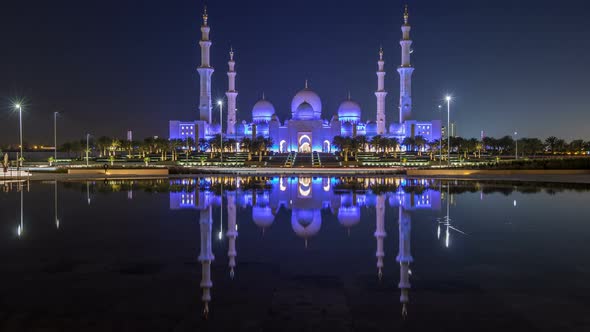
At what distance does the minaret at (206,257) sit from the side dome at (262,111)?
60.4 m

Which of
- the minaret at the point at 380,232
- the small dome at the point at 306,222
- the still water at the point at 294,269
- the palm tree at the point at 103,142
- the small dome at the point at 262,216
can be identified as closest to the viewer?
the still water at the point at 294,269

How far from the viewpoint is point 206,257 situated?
698 cm

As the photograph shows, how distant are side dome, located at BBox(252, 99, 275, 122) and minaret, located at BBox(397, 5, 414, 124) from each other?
754 inches

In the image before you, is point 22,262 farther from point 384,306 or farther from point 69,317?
point 384,306

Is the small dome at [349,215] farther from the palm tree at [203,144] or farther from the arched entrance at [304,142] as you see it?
the arched entrance at [304,142]

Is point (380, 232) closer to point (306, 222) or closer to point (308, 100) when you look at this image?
point (306, 222)

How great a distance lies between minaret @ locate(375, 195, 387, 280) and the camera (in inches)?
260

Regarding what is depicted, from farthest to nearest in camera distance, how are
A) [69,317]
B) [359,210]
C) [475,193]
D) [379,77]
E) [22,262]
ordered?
[379,77], [475,193], [359,210], [22,262], [69,317]

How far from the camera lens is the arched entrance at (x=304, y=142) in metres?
67.1

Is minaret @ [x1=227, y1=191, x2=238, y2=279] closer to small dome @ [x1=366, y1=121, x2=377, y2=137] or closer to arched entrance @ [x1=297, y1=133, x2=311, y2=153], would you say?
arched entrance @ [x1=297, y1=133, x2=311, y2=153]

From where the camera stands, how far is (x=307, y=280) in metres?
5.77

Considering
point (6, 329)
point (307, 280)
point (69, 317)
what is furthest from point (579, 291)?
point (6, 329)

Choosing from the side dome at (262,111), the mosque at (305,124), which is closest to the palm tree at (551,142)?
the mosque at (305,124)

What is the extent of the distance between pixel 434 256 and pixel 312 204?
6.37m
